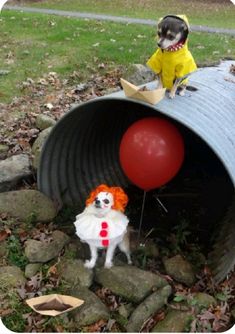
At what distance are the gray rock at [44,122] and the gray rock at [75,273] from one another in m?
3.07

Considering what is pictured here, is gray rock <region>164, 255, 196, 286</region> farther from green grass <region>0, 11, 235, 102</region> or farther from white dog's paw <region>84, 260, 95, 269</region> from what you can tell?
green grass <region>0, 11, 235, 102</region>

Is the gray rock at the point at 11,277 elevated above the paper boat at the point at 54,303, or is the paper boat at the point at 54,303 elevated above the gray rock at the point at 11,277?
the paper boat at the point at 54,303

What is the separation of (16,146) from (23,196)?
1575 mm

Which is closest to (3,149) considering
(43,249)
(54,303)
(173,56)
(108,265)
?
(43,249)

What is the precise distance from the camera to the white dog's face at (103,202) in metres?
5.36

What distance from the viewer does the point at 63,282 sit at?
17.7ft

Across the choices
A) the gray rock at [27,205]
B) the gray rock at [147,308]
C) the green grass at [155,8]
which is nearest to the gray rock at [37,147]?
the gray rock at [27,205]

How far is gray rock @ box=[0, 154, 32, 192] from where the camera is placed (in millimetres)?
6824

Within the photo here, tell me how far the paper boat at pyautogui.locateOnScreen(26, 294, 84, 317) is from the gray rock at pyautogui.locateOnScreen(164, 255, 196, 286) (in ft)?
3.71

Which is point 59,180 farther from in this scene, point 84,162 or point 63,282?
point 63,282

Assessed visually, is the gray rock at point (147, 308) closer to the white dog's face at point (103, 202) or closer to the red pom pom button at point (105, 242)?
the red pom pom button at point (105, 242)

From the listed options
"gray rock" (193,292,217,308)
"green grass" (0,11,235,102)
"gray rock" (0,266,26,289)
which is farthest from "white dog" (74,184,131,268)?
"green grass" (0,11,235,102)

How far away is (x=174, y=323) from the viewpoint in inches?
195

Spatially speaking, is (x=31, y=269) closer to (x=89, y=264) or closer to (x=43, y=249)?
(x=43, y=249)
